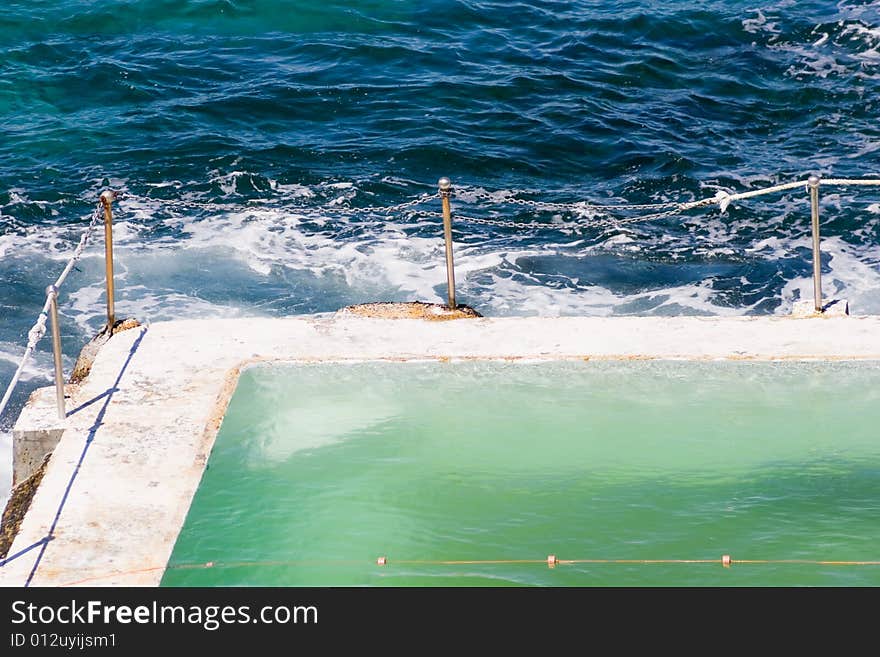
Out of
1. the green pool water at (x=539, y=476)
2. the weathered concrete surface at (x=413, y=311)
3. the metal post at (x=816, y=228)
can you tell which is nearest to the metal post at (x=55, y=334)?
the green pool water at (x=539, y=476)

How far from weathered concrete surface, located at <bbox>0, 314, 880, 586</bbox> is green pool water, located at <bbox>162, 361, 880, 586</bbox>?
0.14 metres

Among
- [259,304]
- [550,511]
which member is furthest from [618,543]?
[259,304]

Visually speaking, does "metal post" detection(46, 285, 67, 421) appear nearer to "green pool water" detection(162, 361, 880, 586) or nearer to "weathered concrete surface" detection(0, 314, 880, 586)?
"weathered concrete surface" detection(0, 314, 880, 586)

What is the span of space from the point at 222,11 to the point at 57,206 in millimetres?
7329

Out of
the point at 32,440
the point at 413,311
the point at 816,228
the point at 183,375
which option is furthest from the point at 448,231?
the point at 32,440

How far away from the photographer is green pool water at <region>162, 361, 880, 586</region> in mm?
6266

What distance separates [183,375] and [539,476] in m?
2.42

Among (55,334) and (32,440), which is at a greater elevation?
(55,334)

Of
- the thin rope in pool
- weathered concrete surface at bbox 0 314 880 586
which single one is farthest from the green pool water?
weathered concrete surface at bbox 0 314 880 586

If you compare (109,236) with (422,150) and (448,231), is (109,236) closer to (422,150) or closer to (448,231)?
(448,231)

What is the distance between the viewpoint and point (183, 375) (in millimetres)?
8094

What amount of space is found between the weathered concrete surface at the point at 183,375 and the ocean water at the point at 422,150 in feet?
5.87

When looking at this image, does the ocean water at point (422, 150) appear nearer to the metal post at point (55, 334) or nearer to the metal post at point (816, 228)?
the metal post at point (55, 334)

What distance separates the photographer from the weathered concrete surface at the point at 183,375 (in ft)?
21.0
